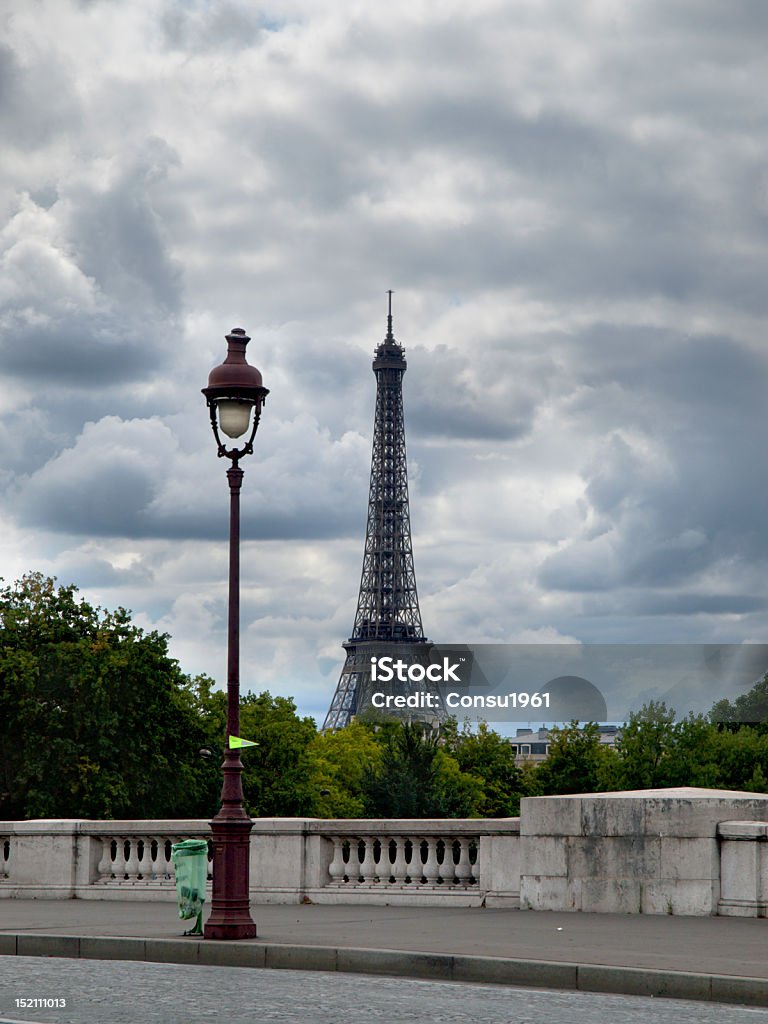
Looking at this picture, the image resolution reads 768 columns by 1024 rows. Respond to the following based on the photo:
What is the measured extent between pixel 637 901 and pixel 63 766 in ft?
150

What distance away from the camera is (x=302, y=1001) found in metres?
12.3

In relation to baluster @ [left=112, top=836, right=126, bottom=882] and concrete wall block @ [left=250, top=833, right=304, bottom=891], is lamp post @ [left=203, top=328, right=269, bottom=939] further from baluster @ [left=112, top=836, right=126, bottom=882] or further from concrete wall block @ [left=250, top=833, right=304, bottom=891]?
baluster @ [left=112, top=836, right=126, bottom=882]

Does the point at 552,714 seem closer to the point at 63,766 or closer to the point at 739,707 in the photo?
the point at 739,707

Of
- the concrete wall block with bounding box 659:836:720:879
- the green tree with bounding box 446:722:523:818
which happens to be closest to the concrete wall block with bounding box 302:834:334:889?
the concrete wall block with bounding box 659:836:720:879

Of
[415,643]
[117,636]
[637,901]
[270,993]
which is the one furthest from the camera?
[415,643]

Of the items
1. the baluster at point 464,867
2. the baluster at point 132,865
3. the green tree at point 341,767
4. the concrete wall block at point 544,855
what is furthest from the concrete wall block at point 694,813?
the green tree at point 341,767

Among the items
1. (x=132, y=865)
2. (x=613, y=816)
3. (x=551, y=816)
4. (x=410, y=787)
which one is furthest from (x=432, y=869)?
(x=410, y=787)

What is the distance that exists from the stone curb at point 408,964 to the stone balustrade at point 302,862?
5.45 metres

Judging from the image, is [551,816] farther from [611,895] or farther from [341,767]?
[341,767]

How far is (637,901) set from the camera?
18.9 m

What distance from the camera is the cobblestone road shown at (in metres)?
11.3

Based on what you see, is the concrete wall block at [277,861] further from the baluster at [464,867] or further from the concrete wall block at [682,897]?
the concrete wall block at [682,897]

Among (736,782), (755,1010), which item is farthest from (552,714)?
(755,1010)

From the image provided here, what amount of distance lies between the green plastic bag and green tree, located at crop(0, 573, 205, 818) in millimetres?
44654
